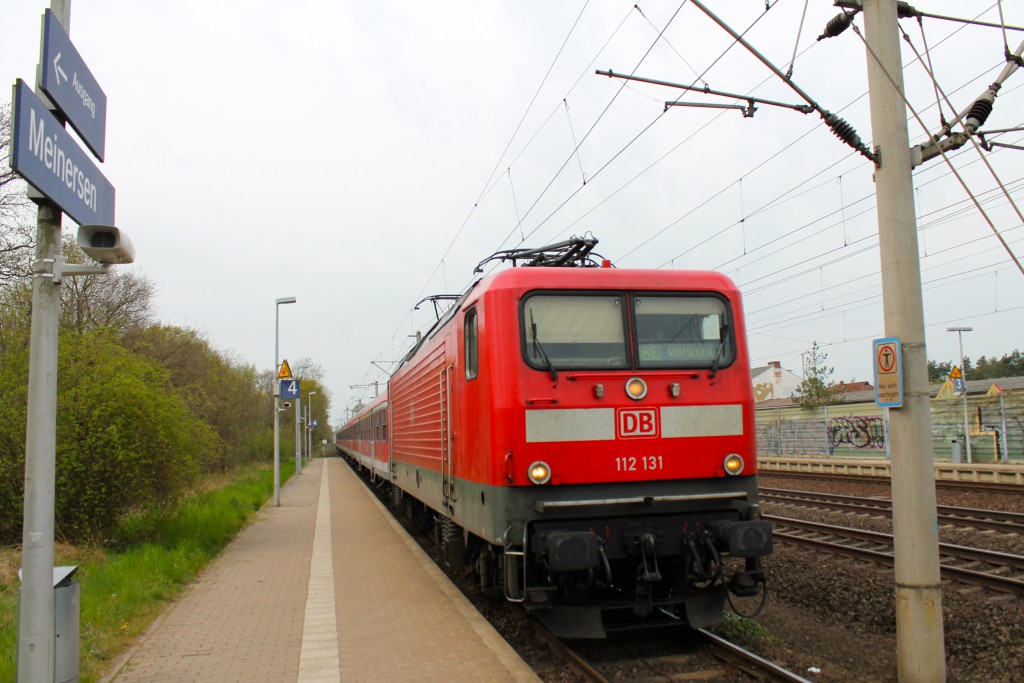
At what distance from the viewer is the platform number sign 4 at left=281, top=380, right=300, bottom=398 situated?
18.2 metres

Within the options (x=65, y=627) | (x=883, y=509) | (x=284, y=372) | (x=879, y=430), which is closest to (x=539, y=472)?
(x=65, y=627)

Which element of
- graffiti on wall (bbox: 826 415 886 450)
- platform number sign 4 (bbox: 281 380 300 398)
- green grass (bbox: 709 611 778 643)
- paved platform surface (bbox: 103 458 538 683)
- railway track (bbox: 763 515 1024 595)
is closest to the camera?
paved platform surface (bbox: 103 458 538 683)

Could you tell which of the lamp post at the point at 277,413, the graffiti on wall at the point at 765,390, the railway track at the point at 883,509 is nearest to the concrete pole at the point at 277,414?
the lamp post at the point at 277,413

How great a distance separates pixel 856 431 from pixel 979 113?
81.4ft

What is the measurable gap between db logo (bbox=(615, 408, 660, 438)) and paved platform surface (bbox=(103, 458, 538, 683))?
176 cm

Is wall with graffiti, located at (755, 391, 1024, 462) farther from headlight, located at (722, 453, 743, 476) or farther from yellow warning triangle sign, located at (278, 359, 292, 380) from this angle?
headlight, located at (722, 453, 743, 476)

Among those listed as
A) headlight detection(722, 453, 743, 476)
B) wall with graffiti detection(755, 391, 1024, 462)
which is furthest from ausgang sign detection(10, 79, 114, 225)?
wall with graffiti detection(755, 391, 1024, 462)

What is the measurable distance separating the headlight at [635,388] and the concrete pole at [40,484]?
3634 mm

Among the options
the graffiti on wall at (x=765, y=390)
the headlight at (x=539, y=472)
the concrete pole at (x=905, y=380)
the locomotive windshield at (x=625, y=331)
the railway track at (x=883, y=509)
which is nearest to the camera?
the concrete pole at (x=905, y=380)

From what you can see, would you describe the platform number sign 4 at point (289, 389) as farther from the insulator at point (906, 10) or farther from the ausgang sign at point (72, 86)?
the insulator at point (906, 10)

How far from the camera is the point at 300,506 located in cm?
1969

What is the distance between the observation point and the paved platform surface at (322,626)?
18.3 feet

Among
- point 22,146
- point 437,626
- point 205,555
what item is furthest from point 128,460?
point 22,146

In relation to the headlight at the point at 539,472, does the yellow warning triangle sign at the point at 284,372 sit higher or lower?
higher
